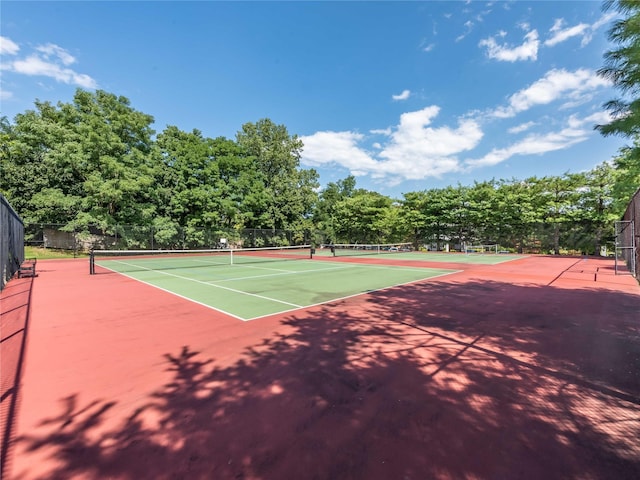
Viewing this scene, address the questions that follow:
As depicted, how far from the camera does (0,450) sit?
105 inches

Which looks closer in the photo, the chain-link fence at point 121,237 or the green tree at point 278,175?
the chain-link fence at point 121,237

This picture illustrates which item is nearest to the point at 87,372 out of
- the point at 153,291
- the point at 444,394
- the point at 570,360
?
the point at 444,394

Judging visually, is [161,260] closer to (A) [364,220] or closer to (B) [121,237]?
(B) [121,237]

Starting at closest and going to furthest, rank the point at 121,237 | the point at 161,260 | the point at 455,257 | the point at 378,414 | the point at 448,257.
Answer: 1. the point at 378,414
2. the point at 161,260
3. the point at 455,257
4. the point at 448,257
5. the point at 121,237

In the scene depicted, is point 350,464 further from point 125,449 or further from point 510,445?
point 125,449

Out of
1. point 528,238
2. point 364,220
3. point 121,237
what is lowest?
point 121,237

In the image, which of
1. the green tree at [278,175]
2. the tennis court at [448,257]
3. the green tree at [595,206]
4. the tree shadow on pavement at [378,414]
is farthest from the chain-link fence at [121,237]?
the green tree at [595,206]

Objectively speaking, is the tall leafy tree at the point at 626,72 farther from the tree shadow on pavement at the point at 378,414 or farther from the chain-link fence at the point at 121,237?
the chain-link fence at the point at 121,237

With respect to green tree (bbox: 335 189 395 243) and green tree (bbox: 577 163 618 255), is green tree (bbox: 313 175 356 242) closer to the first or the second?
green tree (bbox: 335 189 395 243)

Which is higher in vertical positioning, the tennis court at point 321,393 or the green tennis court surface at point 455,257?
the green tennis court surface at point 455,257

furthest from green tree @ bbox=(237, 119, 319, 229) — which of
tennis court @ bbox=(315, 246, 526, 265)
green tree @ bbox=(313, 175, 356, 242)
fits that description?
tennis court @ bbox=(315, 246, 526, 265)

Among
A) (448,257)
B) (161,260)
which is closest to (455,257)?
(448,257)

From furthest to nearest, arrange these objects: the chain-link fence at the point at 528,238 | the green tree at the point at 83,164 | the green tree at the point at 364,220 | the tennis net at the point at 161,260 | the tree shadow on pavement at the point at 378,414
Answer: the green tree at the point at 364,220, the chain-link fence at the point at 528,238, the green tree at the point at 83,164, the tennis net at the point at 161,260, the tree shadow on pavement at the point at 378,414

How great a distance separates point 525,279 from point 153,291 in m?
15.8
